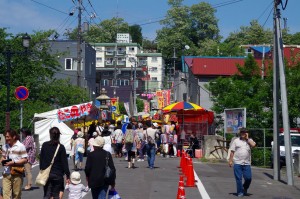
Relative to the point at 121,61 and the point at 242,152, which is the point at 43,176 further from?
the point at 121,61

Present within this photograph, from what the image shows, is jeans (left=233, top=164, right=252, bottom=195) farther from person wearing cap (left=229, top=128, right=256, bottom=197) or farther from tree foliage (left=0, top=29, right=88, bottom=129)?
tree foliage (left=0, top=29, right=88, bottom=129)

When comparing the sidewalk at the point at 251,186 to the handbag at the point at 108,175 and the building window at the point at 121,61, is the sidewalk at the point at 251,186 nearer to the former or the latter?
the handbag at the point at 108,175

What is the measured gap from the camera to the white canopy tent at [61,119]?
1226 inches

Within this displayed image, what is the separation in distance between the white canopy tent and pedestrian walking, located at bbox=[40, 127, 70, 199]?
774 inches

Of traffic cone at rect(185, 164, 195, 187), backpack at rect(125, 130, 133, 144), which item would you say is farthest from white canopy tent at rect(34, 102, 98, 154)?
traffic cone at rect(185, 164, 195, 187)

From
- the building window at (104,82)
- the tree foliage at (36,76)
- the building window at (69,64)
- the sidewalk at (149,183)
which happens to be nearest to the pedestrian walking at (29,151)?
the sidewalk at (149,183)

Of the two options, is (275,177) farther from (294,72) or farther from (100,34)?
(100,34)

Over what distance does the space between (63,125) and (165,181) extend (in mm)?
15157

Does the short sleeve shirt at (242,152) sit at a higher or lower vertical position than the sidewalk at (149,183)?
higher

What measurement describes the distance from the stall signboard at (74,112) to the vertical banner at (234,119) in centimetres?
736

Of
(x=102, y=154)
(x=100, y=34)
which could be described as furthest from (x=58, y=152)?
(x=100, y=34)

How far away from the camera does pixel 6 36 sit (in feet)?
145

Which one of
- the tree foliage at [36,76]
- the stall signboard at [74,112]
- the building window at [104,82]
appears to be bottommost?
the stall signboard at [74,112]

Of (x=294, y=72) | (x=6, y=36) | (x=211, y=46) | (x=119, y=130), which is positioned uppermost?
(x=211, y=46)
